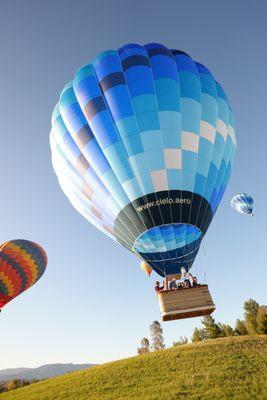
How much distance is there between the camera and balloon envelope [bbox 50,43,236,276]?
12.8m

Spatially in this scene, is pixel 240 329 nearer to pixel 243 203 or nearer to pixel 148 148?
pixel 243 203

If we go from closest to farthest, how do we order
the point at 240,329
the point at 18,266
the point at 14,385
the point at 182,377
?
1. the point at 182,377
2. the point at 18,266
3. the point at 240,329
4. the point at 14,385

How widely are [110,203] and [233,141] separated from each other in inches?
290

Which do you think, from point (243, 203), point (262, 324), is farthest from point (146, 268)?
point (262, 324)

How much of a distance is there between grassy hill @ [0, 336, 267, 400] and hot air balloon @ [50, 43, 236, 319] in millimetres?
10729

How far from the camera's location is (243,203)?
36625 mm

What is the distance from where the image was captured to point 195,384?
20.5m

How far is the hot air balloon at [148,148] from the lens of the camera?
42.0 feet

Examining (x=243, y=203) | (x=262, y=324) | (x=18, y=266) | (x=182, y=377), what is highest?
(x=243, y=203)

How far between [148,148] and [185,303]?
6.24 meters

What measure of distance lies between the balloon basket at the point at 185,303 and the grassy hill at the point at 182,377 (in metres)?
9.72

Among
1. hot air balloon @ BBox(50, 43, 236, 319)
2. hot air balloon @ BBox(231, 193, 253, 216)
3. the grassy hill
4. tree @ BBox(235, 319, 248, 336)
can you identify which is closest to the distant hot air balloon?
hot air balloon @ BBox(50, 43, 236, 319)

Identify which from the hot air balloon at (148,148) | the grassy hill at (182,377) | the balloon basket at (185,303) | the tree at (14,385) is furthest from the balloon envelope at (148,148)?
the tree at (14,385)

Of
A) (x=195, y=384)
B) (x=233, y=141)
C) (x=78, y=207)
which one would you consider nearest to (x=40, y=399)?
(x=195, y=384)
